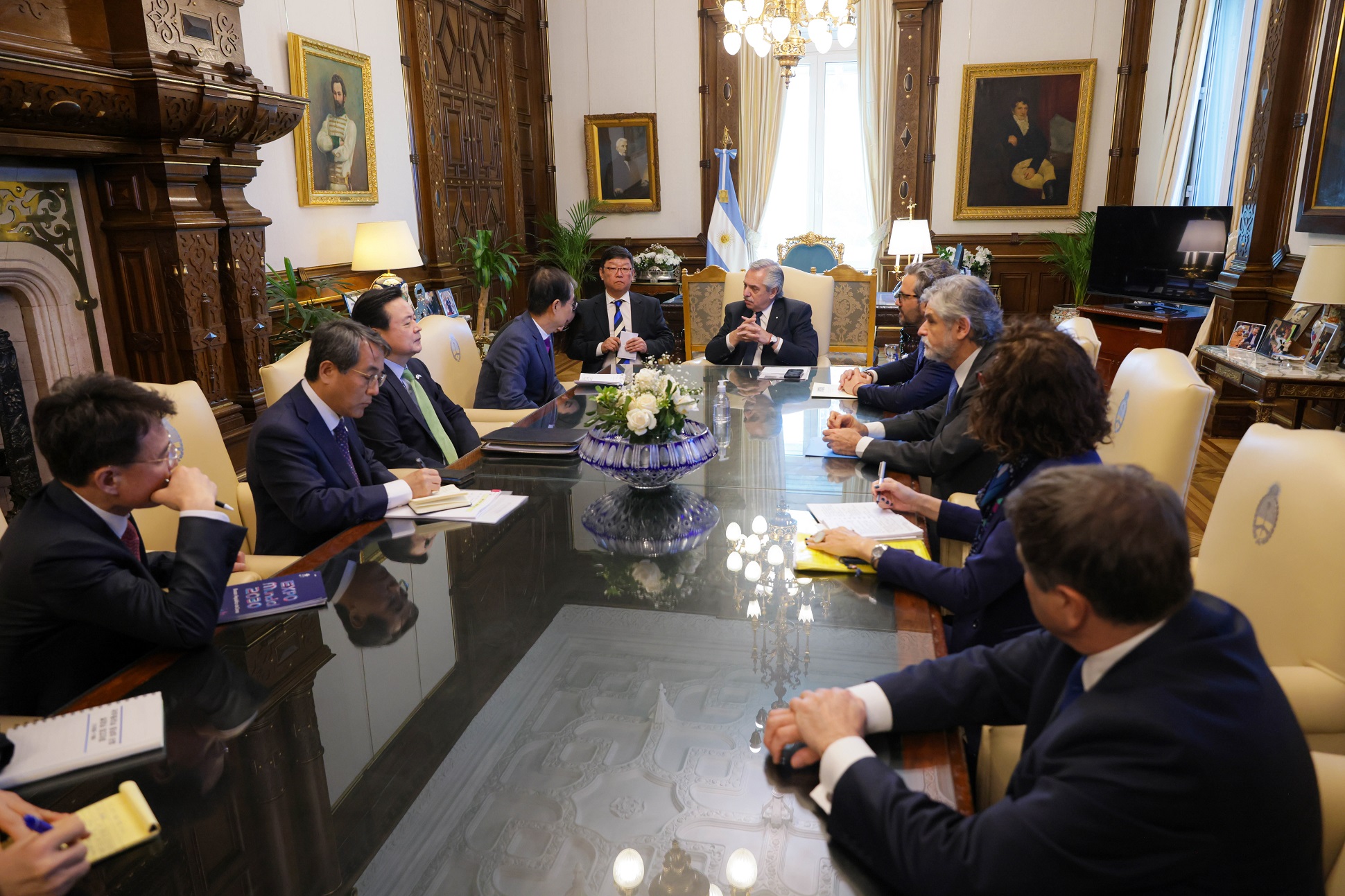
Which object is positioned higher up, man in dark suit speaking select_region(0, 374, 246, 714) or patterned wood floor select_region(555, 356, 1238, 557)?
man in dark suit speaking select_region(0, 374, 246, 714)

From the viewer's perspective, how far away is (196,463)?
269cm

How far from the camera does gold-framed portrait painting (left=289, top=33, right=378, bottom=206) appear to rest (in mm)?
5477

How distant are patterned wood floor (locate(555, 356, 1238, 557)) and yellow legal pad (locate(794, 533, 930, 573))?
8.52ft

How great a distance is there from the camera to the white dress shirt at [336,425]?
7.72 ft

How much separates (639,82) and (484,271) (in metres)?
3.24

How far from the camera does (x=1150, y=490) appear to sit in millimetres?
982

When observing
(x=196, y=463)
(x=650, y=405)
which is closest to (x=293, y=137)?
(x=196, y=463)

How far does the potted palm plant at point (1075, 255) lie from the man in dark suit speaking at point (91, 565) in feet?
24.9

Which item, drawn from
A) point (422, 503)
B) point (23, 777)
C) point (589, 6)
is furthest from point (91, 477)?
point (589, 6)

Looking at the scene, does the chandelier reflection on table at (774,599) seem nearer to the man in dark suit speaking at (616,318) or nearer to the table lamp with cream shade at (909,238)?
the man in dark suit speaking at (616,318)

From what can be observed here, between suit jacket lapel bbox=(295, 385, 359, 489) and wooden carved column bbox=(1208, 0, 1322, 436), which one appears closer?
suit jacket lapel bbox=(295, 385, 359, 489)

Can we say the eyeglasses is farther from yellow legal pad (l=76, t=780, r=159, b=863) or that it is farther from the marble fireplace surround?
yellow legal pad (l=76, t=780, r=159, b=863)

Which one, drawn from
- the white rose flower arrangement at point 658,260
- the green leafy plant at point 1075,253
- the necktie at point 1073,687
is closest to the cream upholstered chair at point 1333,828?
the necktie at point 1073,687

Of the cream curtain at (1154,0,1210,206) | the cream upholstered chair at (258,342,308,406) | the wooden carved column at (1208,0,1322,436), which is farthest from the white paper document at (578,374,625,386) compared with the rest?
the cream curtain at (1154,0,1210,206)
